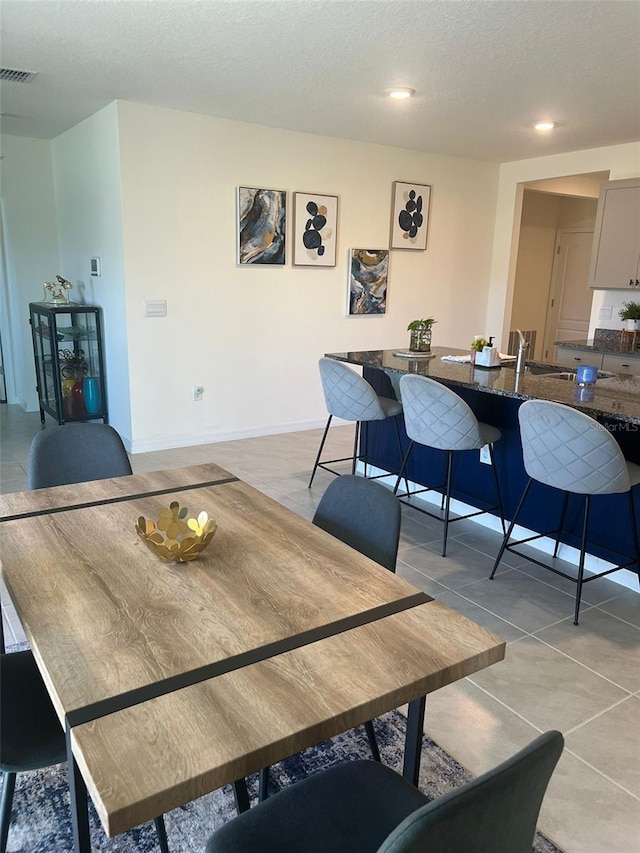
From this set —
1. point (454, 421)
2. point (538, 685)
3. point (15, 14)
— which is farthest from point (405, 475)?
point (15, 14)

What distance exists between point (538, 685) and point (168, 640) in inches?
64.2

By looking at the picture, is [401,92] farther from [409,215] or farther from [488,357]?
[409,215]

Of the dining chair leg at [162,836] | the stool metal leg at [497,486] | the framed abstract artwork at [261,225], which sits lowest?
the dining chair leg at [162,836]

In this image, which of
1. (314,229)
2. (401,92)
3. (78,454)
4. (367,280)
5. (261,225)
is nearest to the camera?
(78,454)

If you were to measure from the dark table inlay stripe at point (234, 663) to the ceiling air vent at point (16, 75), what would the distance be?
3.90 m

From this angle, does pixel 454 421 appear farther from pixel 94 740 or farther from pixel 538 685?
pixel 94 740

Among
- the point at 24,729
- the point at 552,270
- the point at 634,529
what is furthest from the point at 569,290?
the point at 24,729

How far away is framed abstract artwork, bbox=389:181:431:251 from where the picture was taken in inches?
232

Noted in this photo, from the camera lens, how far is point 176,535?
1.60 meters

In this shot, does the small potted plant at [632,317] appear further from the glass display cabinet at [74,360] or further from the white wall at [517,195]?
the glass display cabinet at [74,360]

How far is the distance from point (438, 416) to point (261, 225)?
280 centimetres

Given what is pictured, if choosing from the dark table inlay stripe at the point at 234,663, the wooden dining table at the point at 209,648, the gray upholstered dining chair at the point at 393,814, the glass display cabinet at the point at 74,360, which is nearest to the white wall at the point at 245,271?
the glass display cabinet at the point at 74,360

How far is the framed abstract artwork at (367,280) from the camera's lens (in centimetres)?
581

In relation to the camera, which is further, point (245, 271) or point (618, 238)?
point (618, 238)
